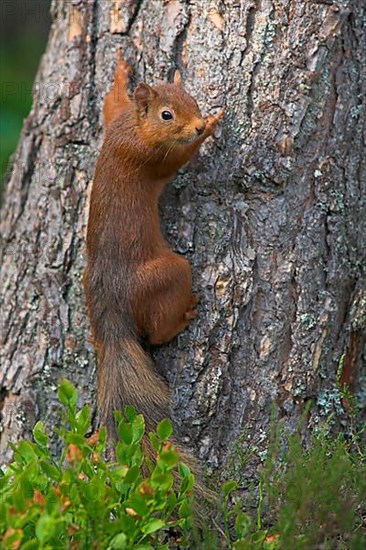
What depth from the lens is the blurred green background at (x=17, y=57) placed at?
609cm

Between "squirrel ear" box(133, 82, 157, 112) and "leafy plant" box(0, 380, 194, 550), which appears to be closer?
"leafy plant" box(0, 380, 194, 550)

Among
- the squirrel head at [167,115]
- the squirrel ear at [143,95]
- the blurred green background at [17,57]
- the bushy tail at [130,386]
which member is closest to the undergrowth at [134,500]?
the bushy tail at [130,386]

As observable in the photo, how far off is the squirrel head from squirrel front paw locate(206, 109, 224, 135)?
0.02 metres

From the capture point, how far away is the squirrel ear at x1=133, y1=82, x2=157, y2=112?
2.90 metres

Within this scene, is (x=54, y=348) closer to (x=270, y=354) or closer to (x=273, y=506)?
(x=270, y=354)

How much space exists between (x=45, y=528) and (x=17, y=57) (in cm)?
601

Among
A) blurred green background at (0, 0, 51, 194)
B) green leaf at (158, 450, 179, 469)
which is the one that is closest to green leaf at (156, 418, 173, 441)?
green leaf at (158, 450, 179, 469)

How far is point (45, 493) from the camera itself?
2.24m

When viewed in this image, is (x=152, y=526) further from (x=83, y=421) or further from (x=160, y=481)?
(x=83, y=421)

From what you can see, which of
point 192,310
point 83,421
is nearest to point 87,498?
point 83,421

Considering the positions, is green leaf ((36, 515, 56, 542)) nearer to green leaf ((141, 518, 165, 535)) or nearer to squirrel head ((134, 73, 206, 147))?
green leaf ((141, 518, 165, 535))

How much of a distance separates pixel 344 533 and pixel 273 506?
0.63 ft

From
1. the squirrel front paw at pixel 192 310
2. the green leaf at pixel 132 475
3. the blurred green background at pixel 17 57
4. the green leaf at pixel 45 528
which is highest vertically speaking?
the blurred green background at pixel 17 57

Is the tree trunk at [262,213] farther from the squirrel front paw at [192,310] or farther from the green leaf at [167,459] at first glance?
the green leaf at [167,459]
